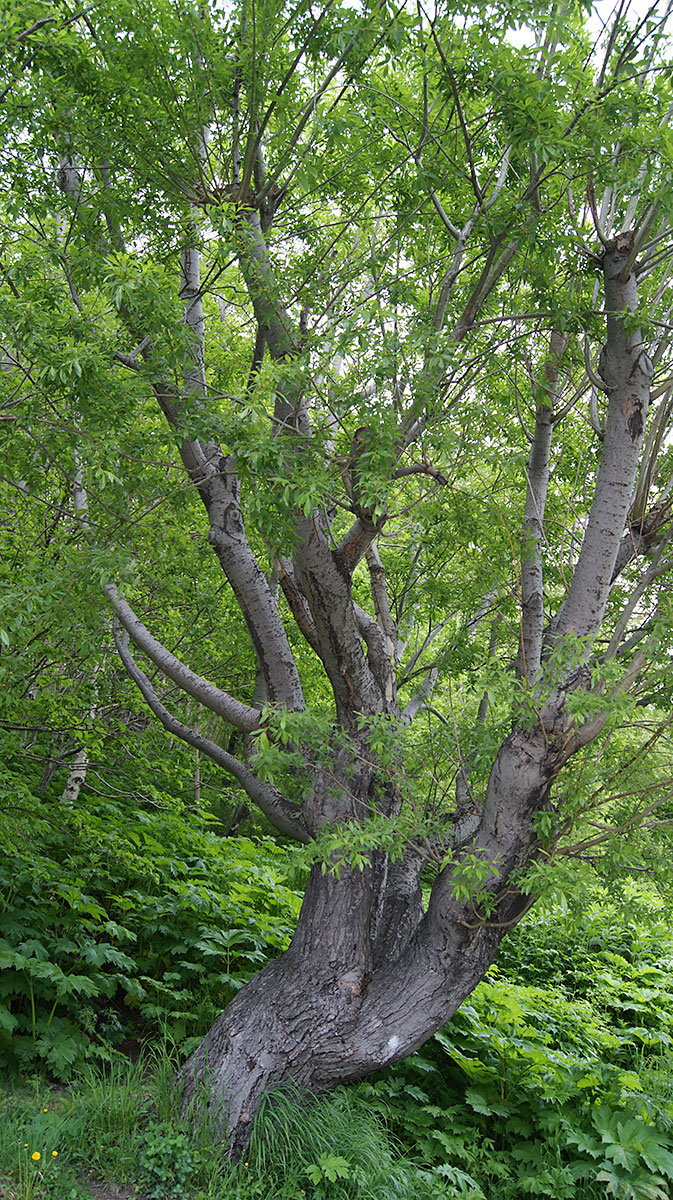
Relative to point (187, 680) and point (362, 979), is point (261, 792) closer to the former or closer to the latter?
point (187, 680)

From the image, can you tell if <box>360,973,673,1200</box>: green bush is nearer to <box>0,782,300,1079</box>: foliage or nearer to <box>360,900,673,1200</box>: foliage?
<box>360,900,673,1200</box>: foliage

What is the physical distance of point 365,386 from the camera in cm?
417

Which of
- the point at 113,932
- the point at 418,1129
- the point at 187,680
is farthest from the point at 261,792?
the point at 418,1129

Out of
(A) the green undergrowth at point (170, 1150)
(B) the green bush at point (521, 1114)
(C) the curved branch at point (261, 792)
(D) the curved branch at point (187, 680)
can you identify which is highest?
(D) the curved branch at point (187, 680)

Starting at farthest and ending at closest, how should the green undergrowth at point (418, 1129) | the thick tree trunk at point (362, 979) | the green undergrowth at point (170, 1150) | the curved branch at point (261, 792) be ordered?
the curved branch at point (261, 792)
the thick tree trunk at point (362, 979)
the green undergrowth at point (418, 1129)
the green undergrowth at point (170, 1150)

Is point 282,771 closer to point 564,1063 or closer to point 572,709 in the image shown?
point 572,709

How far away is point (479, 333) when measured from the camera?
218 inches

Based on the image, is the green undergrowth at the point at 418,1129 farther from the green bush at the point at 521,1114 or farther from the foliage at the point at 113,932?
the foliage at the point at 113,932

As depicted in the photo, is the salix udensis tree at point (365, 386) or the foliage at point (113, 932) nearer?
the salix udensis tree at point (365, 386)

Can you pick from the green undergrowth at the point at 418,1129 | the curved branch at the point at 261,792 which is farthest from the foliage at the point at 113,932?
the curved branch at the point at 261,792

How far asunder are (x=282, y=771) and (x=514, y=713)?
1.26 m

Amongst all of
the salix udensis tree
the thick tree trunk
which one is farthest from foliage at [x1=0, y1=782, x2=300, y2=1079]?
the salix udensis tree

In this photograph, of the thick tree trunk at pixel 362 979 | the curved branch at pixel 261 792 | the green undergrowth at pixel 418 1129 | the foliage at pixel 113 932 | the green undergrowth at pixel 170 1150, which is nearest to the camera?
the green undergrowth at pixel 170 1150

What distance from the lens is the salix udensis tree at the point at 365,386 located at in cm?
358
